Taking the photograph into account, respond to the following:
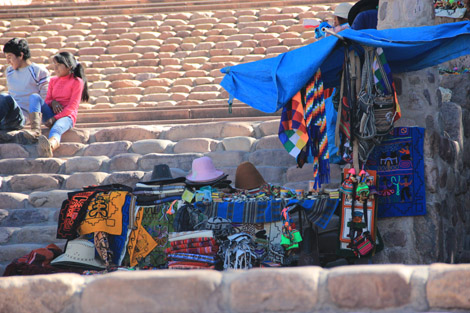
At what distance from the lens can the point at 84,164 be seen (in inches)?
297

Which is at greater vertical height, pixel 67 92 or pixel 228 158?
pixel 67 92

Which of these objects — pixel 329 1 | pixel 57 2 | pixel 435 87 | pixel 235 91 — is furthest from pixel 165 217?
pixel 57 2

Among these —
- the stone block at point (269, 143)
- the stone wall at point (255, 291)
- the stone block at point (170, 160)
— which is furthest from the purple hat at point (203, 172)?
the stone wall at point (255, 291)

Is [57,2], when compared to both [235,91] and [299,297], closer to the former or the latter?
[235,91]

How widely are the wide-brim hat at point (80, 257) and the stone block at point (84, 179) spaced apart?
1.22 m

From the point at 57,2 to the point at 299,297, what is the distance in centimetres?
1229

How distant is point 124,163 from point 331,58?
2509mm

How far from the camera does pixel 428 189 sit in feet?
19.1

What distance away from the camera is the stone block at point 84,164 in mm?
7523

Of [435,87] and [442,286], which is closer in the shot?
[442,286]

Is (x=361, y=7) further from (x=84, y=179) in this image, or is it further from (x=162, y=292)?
(x=162, y=292)

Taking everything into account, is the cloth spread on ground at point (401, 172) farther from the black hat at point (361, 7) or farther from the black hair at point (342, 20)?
the black hair at point (342, 20)

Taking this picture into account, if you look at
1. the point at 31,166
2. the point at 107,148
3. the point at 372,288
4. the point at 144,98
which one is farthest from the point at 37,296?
the point at 144,98

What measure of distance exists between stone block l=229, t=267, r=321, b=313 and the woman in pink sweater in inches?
203
